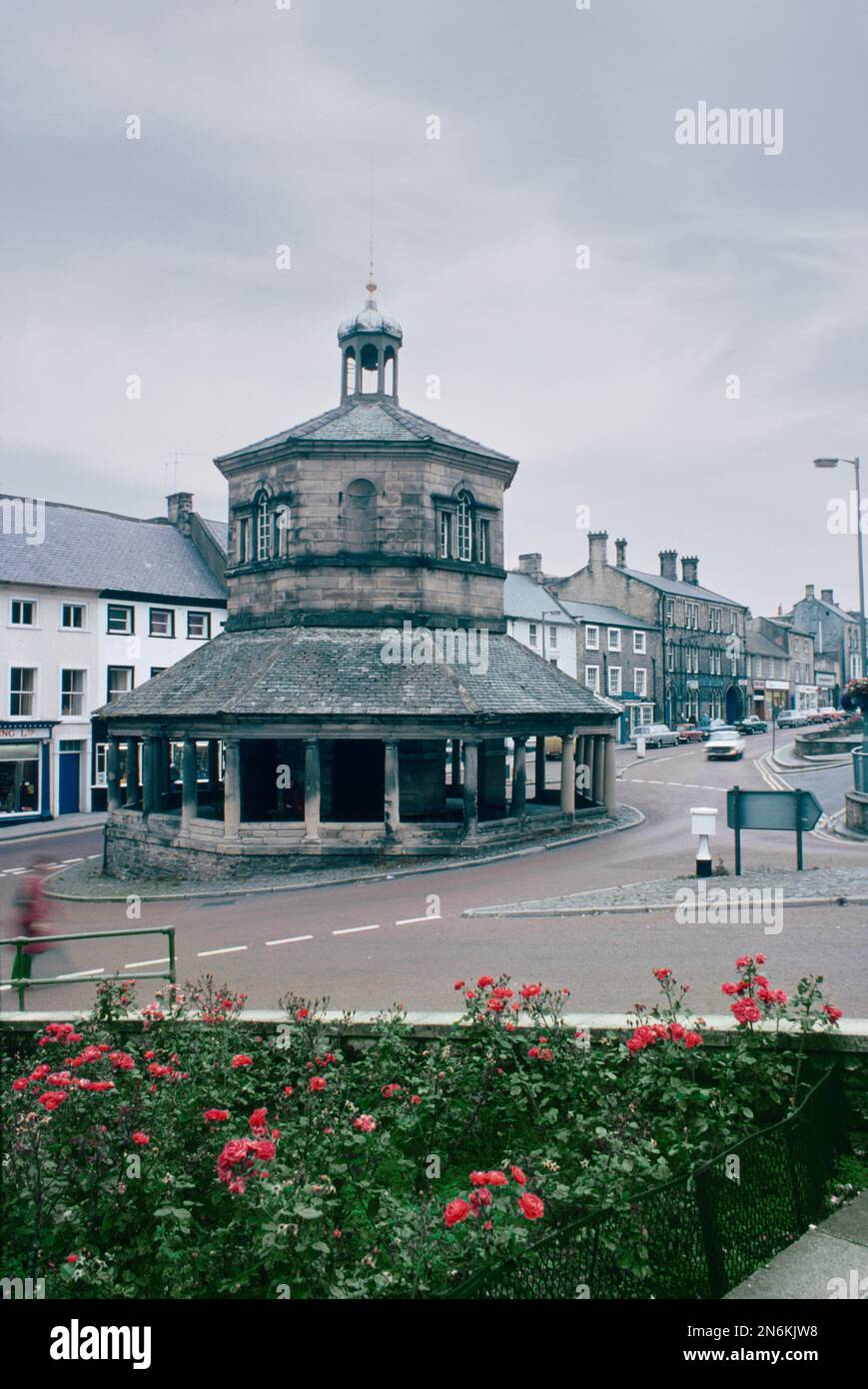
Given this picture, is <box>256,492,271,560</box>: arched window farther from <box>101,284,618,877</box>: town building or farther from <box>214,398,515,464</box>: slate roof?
<box>214,398,515,464</box>: slate roof

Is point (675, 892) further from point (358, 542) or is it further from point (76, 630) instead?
point (76, 630)

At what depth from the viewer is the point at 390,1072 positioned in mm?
7133

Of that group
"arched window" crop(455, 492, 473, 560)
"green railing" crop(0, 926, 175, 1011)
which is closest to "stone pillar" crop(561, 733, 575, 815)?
"arched window" crop(455, 492, 473, 560)

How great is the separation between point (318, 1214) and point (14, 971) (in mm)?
7654

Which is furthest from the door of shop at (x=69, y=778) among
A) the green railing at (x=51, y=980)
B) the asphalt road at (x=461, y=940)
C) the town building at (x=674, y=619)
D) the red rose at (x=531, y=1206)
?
the town building at (x=674, y=619)

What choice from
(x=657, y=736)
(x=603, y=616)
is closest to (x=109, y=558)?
(x=657, y=736)

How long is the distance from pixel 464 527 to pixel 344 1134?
2391cm

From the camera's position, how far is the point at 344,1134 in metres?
6.11

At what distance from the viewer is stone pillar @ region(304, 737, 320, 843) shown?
23.0m

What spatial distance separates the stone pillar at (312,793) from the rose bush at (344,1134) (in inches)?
565

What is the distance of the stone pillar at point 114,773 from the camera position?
27.2 metres

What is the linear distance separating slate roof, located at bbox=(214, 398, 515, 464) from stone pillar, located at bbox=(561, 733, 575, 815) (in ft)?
30.5

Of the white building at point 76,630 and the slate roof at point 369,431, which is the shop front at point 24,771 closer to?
the white building at point 76,630
